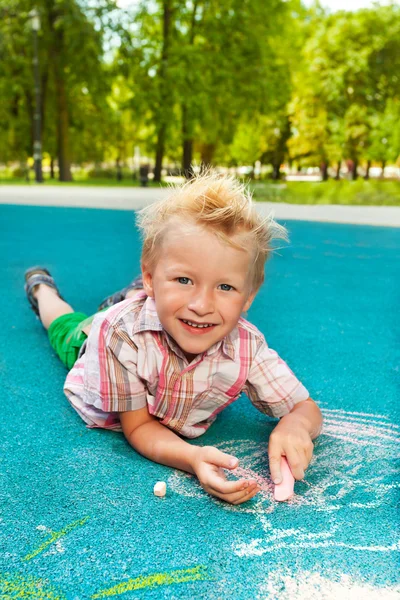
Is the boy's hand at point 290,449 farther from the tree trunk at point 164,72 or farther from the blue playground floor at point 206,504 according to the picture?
the tree trunk at point 164,72

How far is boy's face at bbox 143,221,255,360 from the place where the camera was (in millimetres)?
1963

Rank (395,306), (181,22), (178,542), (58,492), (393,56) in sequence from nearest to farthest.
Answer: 1. (178,542)
2. (58,492)
3. (395,306)
4. (181,22)
5. (393,56)

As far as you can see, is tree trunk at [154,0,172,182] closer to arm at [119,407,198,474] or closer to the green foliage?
the green foliage

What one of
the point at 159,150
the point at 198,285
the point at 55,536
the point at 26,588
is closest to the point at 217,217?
the point at 198,285

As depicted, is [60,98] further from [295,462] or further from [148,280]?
[295,462]

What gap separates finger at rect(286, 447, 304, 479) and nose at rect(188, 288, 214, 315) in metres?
0.50

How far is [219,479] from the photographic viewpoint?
1.84 metres

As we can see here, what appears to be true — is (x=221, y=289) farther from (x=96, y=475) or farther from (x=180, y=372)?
(x=96, y=475)

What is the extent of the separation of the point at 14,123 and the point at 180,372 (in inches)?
1082

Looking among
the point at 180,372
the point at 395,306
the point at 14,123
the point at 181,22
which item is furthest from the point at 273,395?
the point at 14,123

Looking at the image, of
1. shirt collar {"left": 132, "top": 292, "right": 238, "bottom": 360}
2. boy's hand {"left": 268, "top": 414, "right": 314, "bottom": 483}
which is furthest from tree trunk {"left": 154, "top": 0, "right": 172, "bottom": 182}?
boy's hand {"left": 268, "top": 414, "right": 314, "bottom": 483}

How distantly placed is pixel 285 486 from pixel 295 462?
8 cm

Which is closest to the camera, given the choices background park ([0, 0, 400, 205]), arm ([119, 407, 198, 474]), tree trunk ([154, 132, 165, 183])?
arm ([119, 407, 198, 474])

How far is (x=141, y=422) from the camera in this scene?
2.22m
